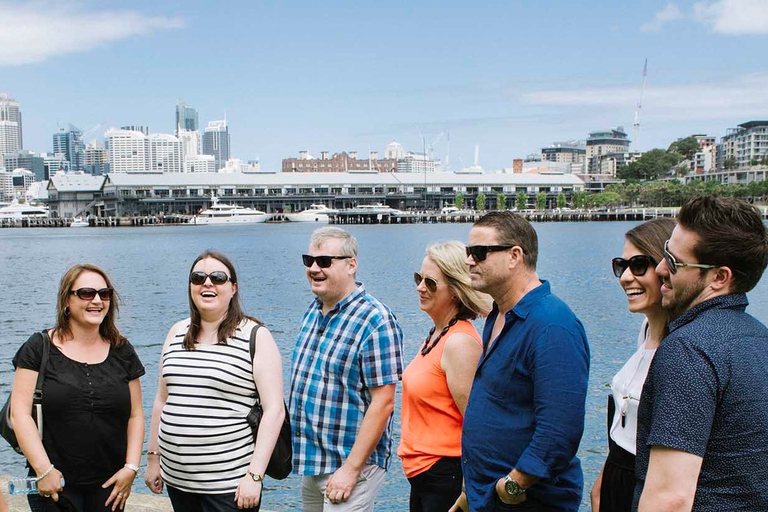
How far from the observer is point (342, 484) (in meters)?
3.75

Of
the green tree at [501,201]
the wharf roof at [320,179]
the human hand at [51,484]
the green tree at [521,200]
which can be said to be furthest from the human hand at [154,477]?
the green tree at [521,200]

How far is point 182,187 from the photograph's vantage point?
134625 millimetres

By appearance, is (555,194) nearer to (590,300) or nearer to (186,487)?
(590,300)

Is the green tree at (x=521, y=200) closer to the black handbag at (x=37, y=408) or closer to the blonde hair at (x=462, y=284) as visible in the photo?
the blonde hair at (x=462, y=284)

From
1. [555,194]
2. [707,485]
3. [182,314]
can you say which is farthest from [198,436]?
[555,194]

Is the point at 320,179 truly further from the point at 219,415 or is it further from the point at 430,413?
the point at 430,413

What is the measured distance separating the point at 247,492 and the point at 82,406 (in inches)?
37.3

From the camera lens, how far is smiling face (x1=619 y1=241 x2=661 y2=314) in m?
3.11

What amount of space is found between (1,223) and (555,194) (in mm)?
105868

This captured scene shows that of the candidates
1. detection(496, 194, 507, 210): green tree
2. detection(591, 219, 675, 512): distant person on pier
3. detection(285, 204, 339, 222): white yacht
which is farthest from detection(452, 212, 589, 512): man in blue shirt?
detection(496, 194, 507, 210): green tree

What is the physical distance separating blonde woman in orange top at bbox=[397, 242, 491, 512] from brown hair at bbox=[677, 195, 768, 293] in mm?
1445

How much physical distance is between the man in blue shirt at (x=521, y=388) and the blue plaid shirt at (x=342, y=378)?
608 mm

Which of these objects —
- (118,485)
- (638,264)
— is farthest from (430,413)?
(118,485)

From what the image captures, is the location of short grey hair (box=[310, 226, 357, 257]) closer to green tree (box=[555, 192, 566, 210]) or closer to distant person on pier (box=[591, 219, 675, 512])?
distant person on pier (box=[591, 219, 675, 512])
